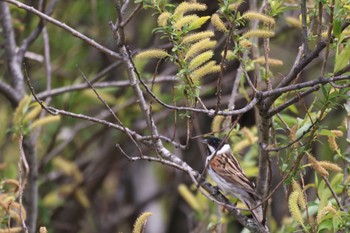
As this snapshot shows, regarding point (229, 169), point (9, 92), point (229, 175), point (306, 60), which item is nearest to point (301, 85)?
point (306, 60)

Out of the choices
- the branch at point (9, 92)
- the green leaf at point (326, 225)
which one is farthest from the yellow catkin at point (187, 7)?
the branch at point (9, 92)

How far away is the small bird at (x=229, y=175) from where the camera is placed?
5.00m

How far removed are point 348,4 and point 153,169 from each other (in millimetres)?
6752

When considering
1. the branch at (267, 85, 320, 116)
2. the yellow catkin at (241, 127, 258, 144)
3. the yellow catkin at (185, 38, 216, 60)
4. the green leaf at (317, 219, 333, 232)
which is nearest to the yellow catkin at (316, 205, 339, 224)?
the green leaf at (317, 219, 333, 232)

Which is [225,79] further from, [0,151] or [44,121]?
[44,121]

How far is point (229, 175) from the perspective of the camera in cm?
550

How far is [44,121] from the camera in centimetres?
498

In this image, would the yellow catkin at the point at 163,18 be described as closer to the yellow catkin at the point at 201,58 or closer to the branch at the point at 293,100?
the yellow catkin at the point at 201,58

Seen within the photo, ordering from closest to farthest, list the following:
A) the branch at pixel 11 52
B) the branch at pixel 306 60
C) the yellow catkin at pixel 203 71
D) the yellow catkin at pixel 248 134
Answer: the branch at pixel 306 60
the yellow catkin at pixel 203 71
the yellow catkin at pixel 248 134
the branch at pixel 11 52

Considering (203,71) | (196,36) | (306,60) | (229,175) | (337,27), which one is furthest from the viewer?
(229,175)

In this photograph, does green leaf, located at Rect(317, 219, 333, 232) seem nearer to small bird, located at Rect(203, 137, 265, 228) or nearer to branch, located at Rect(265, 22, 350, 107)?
branch, located at Rect(265, 22, 350, 107)

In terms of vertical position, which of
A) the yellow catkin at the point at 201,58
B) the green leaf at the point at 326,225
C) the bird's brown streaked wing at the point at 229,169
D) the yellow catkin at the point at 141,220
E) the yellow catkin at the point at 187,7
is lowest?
the bird's brown streaked wing at the point at 229,169

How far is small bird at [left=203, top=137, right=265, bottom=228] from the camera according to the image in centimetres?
500

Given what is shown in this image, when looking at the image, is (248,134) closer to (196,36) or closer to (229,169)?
(229,169)
